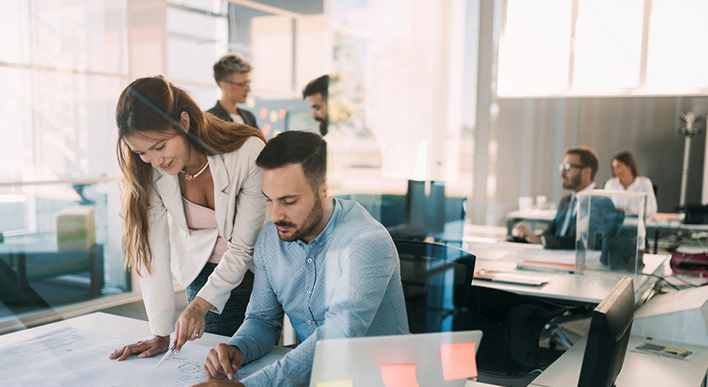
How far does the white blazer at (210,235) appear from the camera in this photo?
123 cm

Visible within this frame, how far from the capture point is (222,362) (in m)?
1.08

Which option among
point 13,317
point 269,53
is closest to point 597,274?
point 269,53

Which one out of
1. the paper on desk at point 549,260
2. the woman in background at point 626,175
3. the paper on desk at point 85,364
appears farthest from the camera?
the woman in background at point 626,175

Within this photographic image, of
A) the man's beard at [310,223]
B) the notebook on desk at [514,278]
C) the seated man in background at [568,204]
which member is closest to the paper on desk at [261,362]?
the man's beard at [310,223]

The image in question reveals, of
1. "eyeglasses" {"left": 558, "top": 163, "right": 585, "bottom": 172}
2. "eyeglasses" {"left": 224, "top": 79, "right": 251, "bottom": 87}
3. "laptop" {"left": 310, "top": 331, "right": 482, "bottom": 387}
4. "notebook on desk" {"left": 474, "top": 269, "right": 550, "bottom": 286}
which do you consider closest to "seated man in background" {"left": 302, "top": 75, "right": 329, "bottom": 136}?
"eyeglasses" {"left": 224, "top": 79, "right": 251, "bottom": 87}

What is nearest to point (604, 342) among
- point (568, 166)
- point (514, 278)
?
point (514, 278)

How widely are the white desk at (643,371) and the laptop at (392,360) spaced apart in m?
0.49

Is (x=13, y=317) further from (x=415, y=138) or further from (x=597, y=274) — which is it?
(x=597, y=274)

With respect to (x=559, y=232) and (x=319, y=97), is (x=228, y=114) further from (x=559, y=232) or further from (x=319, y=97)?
(x=559, y=232)

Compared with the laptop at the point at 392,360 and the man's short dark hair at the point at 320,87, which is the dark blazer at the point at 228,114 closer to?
the man's short dark hair at the point at 320,87

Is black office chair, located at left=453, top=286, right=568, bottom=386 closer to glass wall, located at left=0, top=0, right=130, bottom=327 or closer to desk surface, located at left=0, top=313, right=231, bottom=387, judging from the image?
desk surface, located at left=0, top=313, right=231, bottom=387

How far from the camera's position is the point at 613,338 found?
3.39 feet

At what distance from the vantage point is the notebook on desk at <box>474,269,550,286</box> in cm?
210

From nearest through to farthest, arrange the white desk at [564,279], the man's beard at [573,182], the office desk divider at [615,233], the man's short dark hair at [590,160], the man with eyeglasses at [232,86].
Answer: the man with eyeglasses at [232,86], the white desk at [564,279], the office desk divider at [615,233], the man's short dark hair at [590,160], the man's beard at [573,182]
